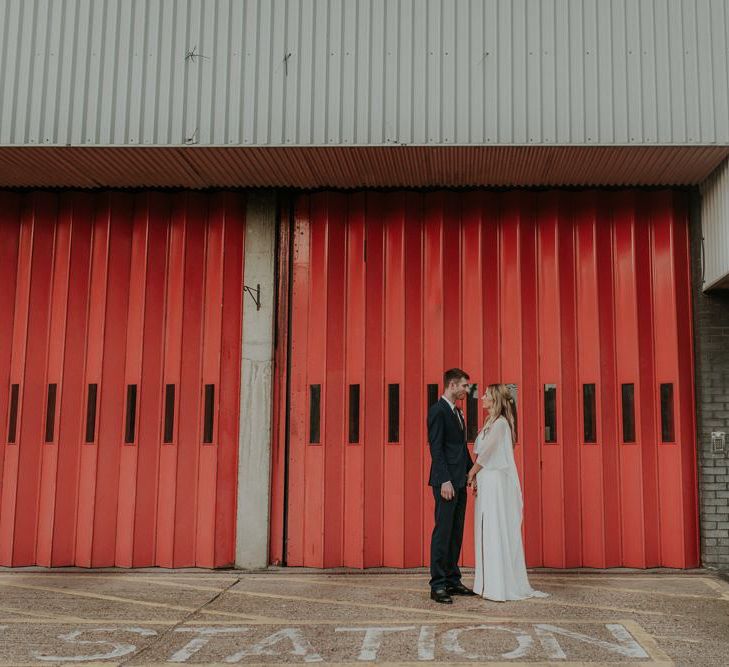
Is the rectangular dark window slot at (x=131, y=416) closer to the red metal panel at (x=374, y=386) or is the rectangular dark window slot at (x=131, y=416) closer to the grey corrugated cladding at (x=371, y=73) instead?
the red metal panel at (x=374, y=386)

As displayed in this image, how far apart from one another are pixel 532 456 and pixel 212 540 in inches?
145

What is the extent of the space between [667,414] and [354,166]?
172 inches

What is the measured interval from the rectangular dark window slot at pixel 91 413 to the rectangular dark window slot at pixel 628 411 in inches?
236

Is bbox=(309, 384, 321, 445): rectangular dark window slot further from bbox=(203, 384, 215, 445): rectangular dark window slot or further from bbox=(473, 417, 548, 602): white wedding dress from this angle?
bbox=(473, 417, 548, 602): white wedding dress

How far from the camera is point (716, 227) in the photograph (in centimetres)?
808

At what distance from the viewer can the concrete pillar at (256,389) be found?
851 centimetres

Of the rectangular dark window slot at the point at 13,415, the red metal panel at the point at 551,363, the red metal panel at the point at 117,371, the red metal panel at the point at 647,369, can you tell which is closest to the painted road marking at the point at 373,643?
the red metal panel at the point at 551,363

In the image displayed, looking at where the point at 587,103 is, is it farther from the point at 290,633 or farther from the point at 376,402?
the point at 290,633

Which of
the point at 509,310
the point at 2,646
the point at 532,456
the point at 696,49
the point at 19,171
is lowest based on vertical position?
the point at 2,646

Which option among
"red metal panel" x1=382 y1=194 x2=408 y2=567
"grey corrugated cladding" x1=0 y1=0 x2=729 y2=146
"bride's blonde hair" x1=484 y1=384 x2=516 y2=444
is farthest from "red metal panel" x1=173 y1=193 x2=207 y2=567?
"bride's blonde hair" x1=484 y1=384 x2=516 y2=444

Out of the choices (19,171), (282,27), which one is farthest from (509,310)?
(19,171)

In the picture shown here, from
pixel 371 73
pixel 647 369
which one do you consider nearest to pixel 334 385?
pixel 371 73

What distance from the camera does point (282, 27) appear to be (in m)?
7.84

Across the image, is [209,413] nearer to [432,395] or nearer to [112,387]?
[112,387]
